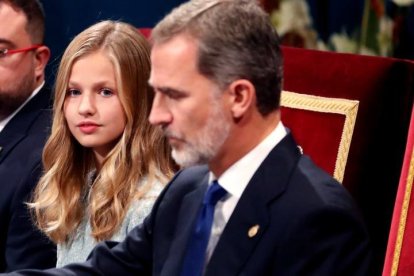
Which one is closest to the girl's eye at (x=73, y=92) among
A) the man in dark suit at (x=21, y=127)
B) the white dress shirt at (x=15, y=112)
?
the man in dark suit at (x=21, y=127)

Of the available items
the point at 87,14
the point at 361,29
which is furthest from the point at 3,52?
the point at 361,29

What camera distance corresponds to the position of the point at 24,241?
6.39 feet

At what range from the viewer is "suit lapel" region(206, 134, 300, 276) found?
1.28 metres

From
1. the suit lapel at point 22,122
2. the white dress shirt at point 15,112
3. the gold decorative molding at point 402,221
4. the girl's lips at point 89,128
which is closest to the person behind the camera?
the gold decorative molding at point 402,221

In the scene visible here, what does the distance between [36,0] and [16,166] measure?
478mm

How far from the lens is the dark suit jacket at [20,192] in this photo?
1947mm

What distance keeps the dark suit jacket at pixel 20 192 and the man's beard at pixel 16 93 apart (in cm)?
6

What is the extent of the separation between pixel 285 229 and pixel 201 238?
0.52ft

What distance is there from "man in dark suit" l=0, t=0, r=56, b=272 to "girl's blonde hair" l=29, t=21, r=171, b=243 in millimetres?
113

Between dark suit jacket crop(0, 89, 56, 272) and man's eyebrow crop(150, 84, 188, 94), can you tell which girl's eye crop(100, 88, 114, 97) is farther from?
man's eyebrow crop(150, 84, 188, 94)

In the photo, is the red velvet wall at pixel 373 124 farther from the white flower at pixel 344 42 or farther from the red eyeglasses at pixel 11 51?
the red eyeglasses at pixel 11 51

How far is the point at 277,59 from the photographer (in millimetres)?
1322

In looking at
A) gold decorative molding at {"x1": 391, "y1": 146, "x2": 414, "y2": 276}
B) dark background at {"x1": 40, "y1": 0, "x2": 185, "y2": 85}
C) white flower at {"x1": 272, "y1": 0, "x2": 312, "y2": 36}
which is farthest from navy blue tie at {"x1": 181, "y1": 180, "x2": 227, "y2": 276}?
dark background at {"x1": 40, "y1": 0, "x2": 185, "y2": 85}

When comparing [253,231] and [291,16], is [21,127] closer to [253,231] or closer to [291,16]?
[291,16]
